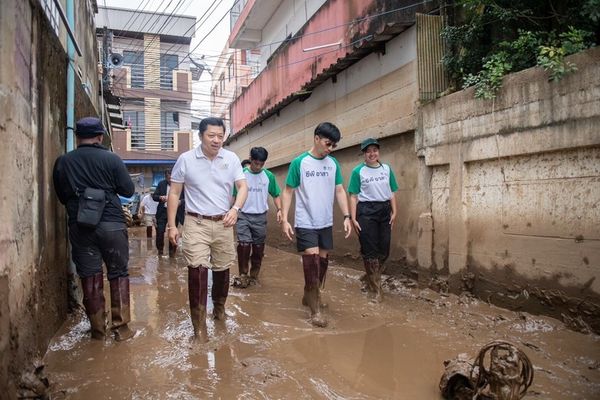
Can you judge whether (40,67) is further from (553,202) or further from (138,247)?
(138,247)

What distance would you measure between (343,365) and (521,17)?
424 cm

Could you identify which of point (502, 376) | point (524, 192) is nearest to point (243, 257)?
point (524, 192)

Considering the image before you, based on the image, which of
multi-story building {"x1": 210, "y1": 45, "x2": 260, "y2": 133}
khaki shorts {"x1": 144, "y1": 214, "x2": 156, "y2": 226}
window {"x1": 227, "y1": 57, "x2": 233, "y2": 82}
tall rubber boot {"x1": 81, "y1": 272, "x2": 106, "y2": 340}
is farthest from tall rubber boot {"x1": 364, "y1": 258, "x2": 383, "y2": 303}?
window {"x1": 227, "y1": 57, "x2": 233, "y2": 82}

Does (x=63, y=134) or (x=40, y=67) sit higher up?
(x=40, y=67)

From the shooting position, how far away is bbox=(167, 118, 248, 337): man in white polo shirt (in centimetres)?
389

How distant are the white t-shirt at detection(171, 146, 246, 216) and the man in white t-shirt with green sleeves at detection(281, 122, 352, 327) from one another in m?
0.85

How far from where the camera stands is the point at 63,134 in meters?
4.56

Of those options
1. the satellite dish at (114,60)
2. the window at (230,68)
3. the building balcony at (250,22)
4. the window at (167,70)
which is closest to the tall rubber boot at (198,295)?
the building balcony at (250,22)

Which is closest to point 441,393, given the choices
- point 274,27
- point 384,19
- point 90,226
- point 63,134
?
point 90,226

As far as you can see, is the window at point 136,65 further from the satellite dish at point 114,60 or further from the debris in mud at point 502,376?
the debris in mud at point 502,376

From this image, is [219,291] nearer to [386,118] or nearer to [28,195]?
[28,195]

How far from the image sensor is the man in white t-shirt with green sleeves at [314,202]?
4582mm

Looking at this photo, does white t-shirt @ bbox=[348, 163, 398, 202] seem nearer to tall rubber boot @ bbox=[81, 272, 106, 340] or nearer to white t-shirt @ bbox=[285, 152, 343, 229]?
white t-shirt @ bbox=[285, 152, 343, 229]

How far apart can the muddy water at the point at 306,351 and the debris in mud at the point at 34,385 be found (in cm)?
14
